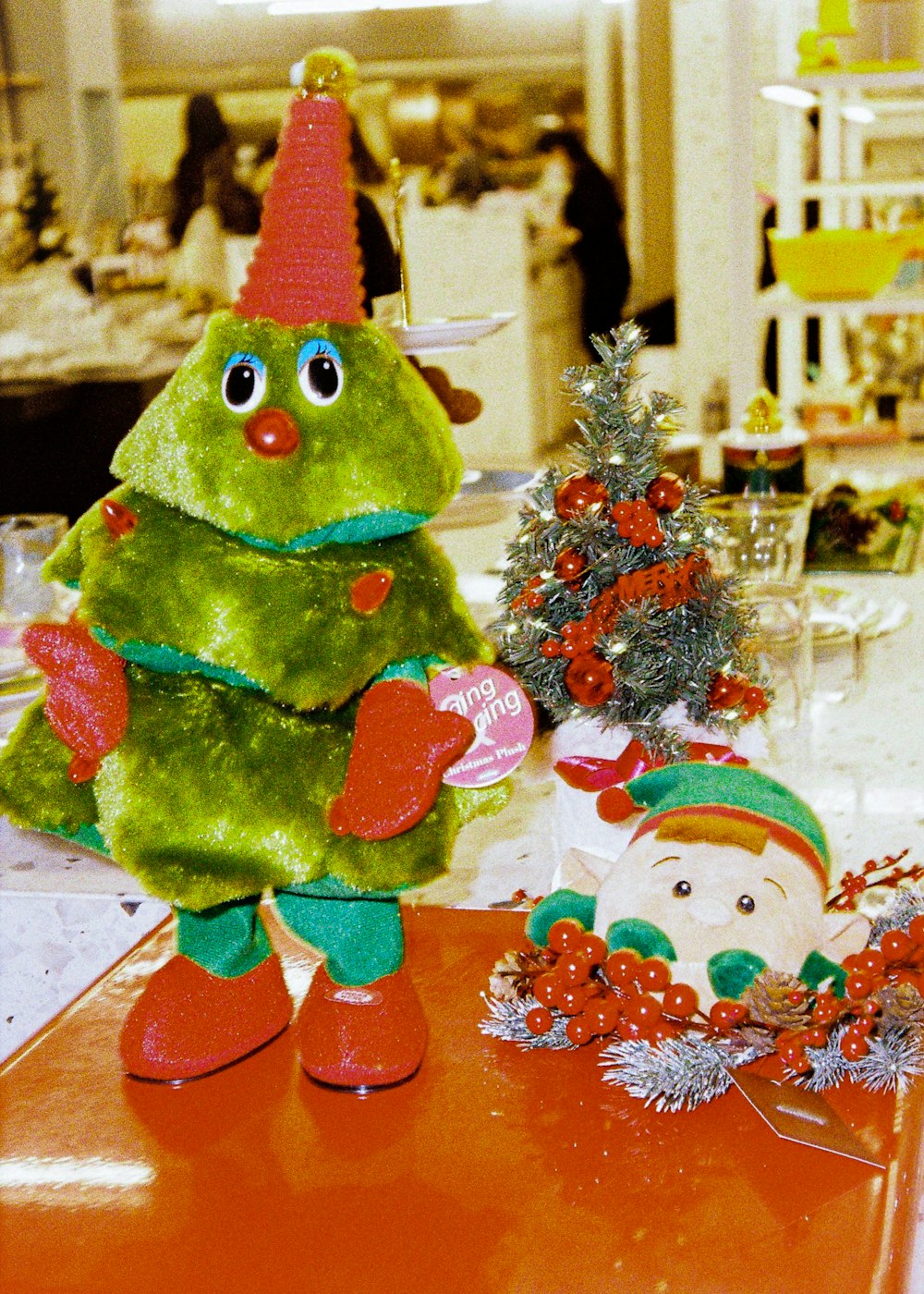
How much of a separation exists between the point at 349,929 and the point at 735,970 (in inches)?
6.7

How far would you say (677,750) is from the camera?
32.3 inches

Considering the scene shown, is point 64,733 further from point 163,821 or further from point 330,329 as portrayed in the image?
point 330,329

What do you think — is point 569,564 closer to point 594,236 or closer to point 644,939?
point 644,939

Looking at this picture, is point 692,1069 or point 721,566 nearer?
point 692,1069

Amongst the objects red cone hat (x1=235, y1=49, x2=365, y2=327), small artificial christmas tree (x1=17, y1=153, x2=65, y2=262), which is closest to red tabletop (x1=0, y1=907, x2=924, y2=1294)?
red cone hat (x1=235, y1=49, x2=365, y2=327)

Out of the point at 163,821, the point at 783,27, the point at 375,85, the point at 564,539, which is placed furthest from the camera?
the point at 375,85

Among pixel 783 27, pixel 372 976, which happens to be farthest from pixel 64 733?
pixel 783 27

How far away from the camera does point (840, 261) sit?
7.20ft


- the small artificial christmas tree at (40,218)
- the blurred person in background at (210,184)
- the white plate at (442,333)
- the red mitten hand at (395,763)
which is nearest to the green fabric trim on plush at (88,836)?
the red mitten hand at (395,763)

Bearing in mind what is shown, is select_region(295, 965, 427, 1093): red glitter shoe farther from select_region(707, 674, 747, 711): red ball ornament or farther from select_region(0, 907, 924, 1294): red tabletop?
select_region(707, 674, 747, 711): red ball ornament

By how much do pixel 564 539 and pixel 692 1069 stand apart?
305 millimetres

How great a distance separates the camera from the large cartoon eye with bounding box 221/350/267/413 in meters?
0.58


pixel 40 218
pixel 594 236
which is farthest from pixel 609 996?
pixel 594 236

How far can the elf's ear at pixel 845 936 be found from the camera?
2.14ft
